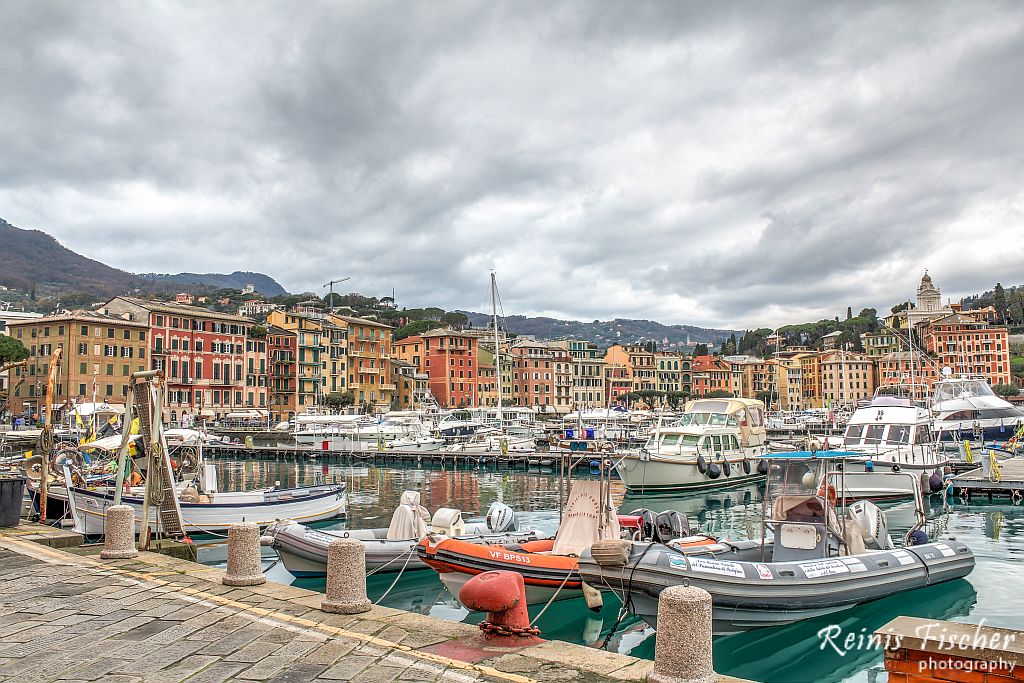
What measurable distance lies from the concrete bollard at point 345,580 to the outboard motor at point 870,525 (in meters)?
9.56

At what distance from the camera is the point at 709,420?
121 feet

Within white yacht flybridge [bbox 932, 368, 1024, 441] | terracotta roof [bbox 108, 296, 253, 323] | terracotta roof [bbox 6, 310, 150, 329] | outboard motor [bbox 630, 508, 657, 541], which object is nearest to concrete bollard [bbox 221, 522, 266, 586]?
outboard motor [bbox 630, 508, 657, 541]

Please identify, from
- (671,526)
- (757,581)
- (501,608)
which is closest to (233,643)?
(501,608)

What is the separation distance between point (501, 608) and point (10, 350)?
240ft

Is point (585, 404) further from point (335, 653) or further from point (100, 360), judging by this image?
point (335, 653)

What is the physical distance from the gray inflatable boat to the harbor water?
51 cm

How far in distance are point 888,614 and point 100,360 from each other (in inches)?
2948

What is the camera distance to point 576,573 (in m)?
12.4

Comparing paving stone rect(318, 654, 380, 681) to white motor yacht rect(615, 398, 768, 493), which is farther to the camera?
white motor yacht rect(615, 398, 768, 493)

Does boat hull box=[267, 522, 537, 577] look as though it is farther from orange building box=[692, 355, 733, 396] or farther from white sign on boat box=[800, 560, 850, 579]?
orange building box=[692, 355, 733, 396]

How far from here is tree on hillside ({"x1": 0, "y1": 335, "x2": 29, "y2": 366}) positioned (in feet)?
216

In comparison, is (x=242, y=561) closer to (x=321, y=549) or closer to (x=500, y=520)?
(x=321, y=549)

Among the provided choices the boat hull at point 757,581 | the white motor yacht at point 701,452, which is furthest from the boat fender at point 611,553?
the white motor yacht at point 701,452

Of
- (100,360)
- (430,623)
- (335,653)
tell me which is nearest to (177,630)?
(335,653)
